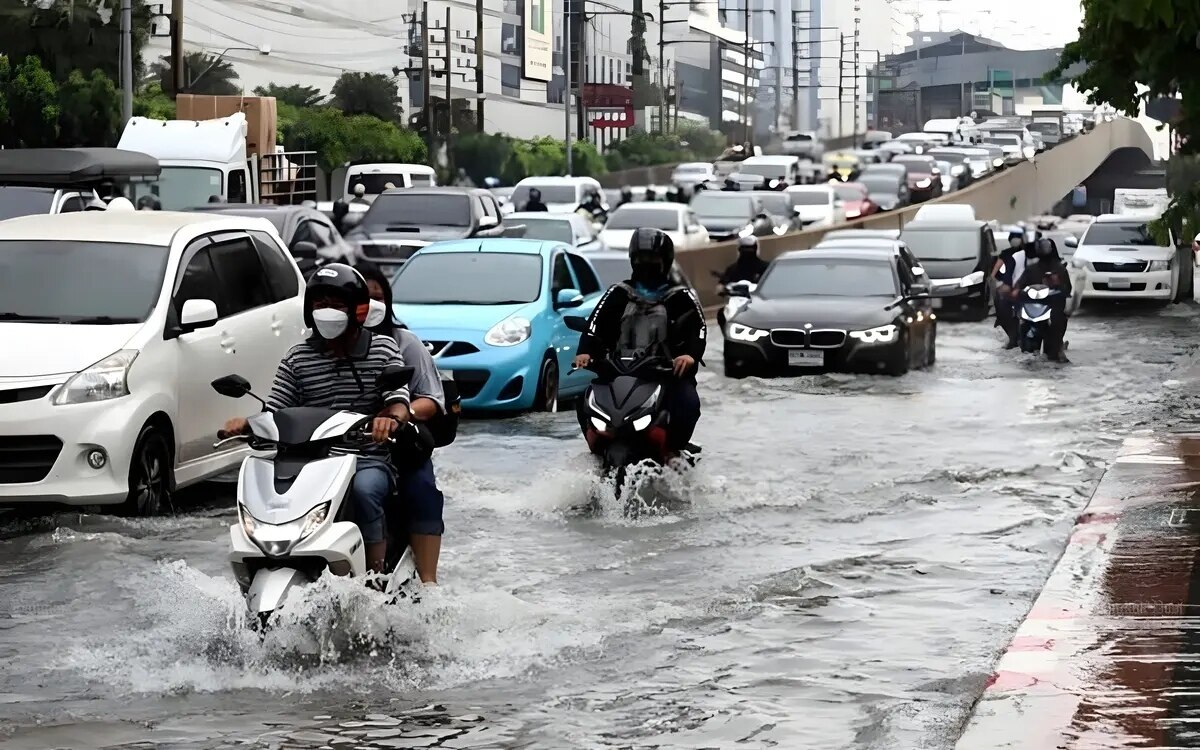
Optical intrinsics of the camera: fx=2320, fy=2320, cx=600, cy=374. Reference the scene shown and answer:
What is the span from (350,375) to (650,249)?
433cm

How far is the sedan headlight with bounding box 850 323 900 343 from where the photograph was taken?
22.3 metres

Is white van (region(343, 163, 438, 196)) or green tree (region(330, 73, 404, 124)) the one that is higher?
green tree (region(330, 73, 404, 124))

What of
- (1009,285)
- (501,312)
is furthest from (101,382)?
(1009,285)

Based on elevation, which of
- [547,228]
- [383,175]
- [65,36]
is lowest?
[547,228]

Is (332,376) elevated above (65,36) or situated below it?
below

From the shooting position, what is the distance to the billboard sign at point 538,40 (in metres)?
121

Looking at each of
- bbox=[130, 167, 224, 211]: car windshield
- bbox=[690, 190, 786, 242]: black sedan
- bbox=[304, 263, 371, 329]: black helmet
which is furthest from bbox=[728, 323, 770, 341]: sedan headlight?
bbox=[690, 190, 786, 242]: black sedan

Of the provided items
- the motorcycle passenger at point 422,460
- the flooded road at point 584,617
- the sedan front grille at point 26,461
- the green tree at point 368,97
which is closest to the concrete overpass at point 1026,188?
the flooded road at point 584,617

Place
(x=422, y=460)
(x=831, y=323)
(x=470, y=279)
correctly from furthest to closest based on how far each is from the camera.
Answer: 1. (x=831, y=323)
2. (x=470, y=279)
3. (x=422, y=460)

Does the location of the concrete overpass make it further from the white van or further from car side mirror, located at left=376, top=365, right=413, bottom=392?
car side mirror, located at left=376, top=365, right=413, bottom=392

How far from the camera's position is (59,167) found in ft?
83.3

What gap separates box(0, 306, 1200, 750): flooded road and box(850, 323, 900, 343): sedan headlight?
5881 millimetres

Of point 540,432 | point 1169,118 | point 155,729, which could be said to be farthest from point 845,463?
point 155,729

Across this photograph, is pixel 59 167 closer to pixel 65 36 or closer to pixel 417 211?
pixel 417 211
